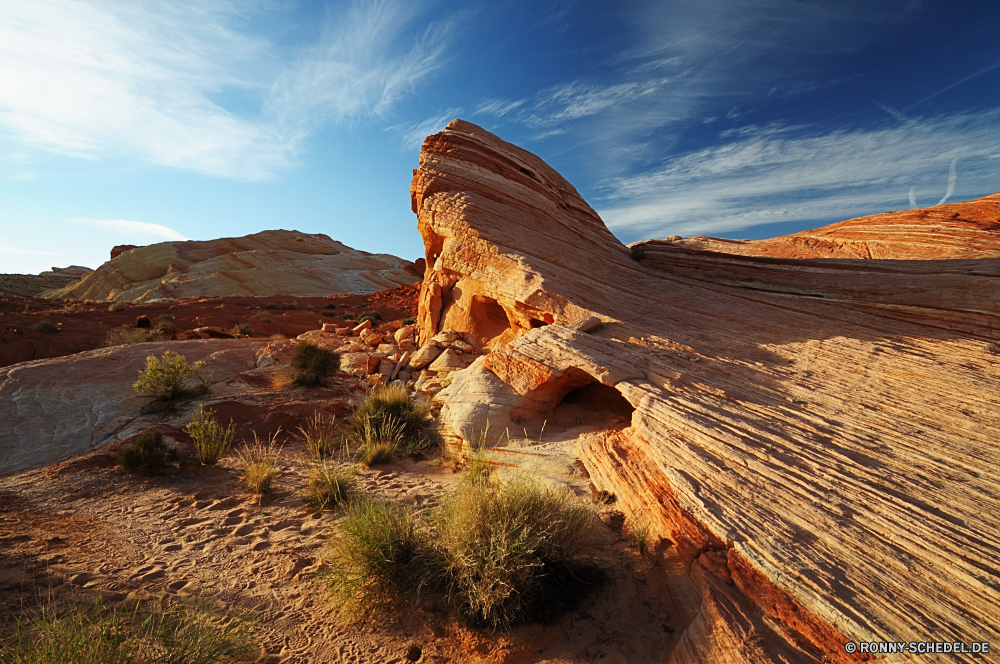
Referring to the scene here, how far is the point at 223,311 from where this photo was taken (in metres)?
26.7

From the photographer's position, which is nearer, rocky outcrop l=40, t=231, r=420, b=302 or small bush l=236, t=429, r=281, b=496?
small bush l=236, t=429, r=281, b=496

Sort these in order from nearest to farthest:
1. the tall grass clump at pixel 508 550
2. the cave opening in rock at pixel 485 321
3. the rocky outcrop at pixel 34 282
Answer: the tall grass clump at pixel 508 550 → the cave opening in rock at pixel 485 321 → the rocky outcrop at pixel 34 282

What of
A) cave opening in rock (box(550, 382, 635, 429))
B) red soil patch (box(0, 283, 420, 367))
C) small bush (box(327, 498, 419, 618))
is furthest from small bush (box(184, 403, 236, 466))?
red soil patch (box(0, 283, 420, 367))

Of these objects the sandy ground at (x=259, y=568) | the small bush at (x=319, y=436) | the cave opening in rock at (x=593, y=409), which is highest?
the cave opening in rock at (x=593, y=409)

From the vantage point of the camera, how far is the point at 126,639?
3242 millimetres

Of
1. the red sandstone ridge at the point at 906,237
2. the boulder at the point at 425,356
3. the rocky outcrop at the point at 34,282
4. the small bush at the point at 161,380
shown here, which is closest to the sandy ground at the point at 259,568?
the small bush at the point at 161,380

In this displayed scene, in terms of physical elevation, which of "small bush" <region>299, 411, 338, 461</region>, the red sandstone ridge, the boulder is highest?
the red sandstone ridge

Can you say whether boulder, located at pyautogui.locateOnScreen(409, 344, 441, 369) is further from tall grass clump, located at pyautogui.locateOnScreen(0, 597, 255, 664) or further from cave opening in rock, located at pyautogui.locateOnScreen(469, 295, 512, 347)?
tall grass clump, located at pyautogui.locateOnScreen(0, 597, 255, 664)

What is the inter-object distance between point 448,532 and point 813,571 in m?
2.98

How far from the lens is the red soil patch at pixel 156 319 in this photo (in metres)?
15.2

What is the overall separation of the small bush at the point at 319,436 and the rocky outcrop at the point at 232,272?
41772 millimetres

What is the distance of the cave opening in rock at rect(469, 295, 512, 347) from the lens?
35.7ft

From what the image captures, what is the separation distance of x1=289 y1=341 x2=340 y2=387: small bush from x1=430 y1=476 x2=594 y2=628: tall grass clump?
308 inches

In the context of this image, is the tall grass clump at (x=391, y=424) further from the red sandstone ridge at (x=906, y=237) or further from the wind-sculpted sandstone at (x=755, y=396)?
the red sandstone ridge at (x=906, y=237)
